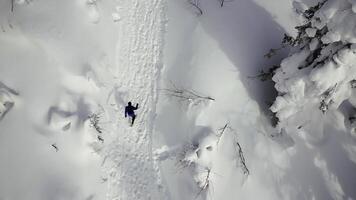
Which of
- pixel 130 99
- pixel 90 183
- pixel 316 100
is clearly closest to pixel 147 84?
pixel 130 99

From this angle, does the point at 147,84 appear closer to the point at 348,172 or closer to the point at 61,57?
the point at 61,57

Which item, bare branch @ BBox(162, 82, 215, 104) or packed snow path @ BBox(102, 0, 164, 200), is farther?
bare branch @ BBox(162, 82, 215, 104)

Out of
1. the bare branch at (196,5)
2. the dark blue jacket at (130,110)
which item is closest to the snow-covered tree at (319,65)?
the bare branch at (196,5)

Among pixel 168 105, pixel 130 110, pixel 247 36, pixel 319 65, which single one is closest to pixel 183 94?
pixel 168 105

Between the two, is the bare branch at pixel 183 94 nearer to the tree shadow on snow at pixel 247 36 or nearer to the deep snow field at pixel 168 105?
the deep snow field at pixel 168 105

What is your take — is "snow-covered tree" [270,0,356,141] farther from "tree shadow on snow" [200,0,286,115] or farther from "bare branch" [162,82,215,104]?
"bare branch" [162,82,215,104]

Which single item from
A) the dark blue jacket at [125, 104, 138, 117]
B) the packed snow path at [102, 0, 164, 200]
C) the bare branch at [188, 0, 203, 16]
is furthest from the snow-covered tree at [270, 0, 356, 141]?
the dark blue jacket at [125, 104, 138, 117]

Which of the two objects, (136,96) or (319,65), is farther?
(136,96)

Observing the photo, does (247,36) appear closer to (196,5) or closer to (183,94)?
(196,5)
